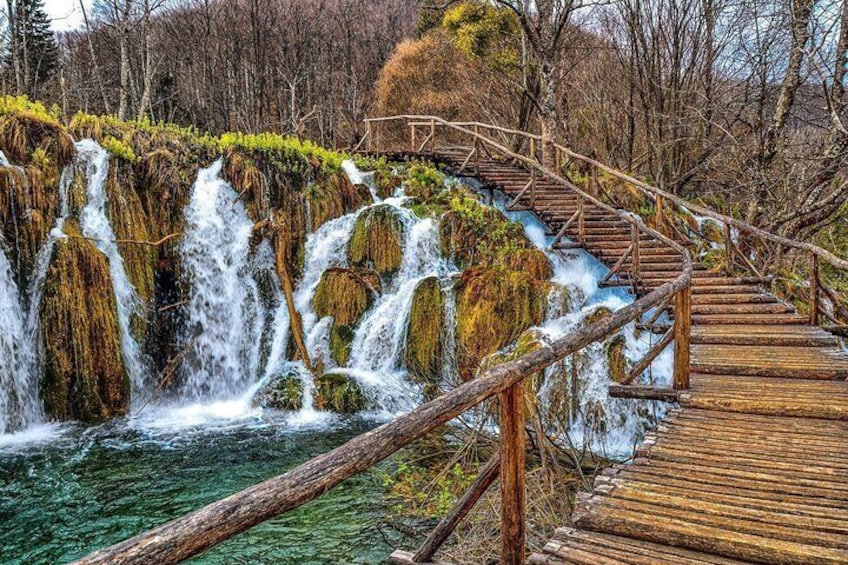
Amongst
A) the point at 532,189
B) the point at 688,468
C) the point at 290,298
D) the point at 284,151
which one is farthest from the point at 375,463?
the point at 284,151

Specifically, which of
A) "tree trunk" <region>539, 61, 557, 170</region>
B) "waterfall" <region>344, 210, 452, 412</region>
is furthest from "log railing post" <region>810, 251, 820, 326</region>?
"tree trunk" <region>539, 61, 557, 170</region>

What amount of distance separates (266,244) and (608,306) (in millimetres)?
6767

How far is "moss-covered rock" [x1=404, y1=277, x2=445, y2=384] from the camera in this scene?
11.2 meters

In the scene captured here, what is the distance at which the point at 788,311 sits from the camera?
821cm

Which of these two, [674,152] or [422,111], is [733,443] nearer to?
[674,152]

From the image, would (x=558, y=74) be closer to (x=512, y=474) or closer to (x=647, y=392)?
(x=647, y=392)

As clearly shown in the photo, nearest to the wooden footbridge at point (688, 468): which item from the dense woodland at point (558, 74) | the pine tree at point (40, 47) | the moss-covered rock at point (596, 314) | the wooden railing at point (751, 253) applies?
the wooden railing at point (751, 253)

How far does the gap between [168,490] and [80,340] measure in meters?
4.07

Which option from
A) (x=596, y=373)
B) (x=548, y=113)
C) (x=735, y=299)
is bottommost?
(x=596, y=373)

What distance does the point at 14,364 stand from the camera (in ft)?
32.0

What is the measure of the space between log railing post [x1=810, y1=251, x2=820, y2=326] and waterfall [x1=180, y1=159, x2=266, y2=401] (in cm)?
866

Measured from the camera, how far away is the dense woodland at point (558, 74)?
38.2 ft

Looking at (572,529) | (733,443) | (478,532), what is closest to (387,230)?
(478,532)

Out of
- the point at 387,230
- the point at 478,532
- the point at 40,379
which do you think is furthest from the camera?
the point at 387,230
